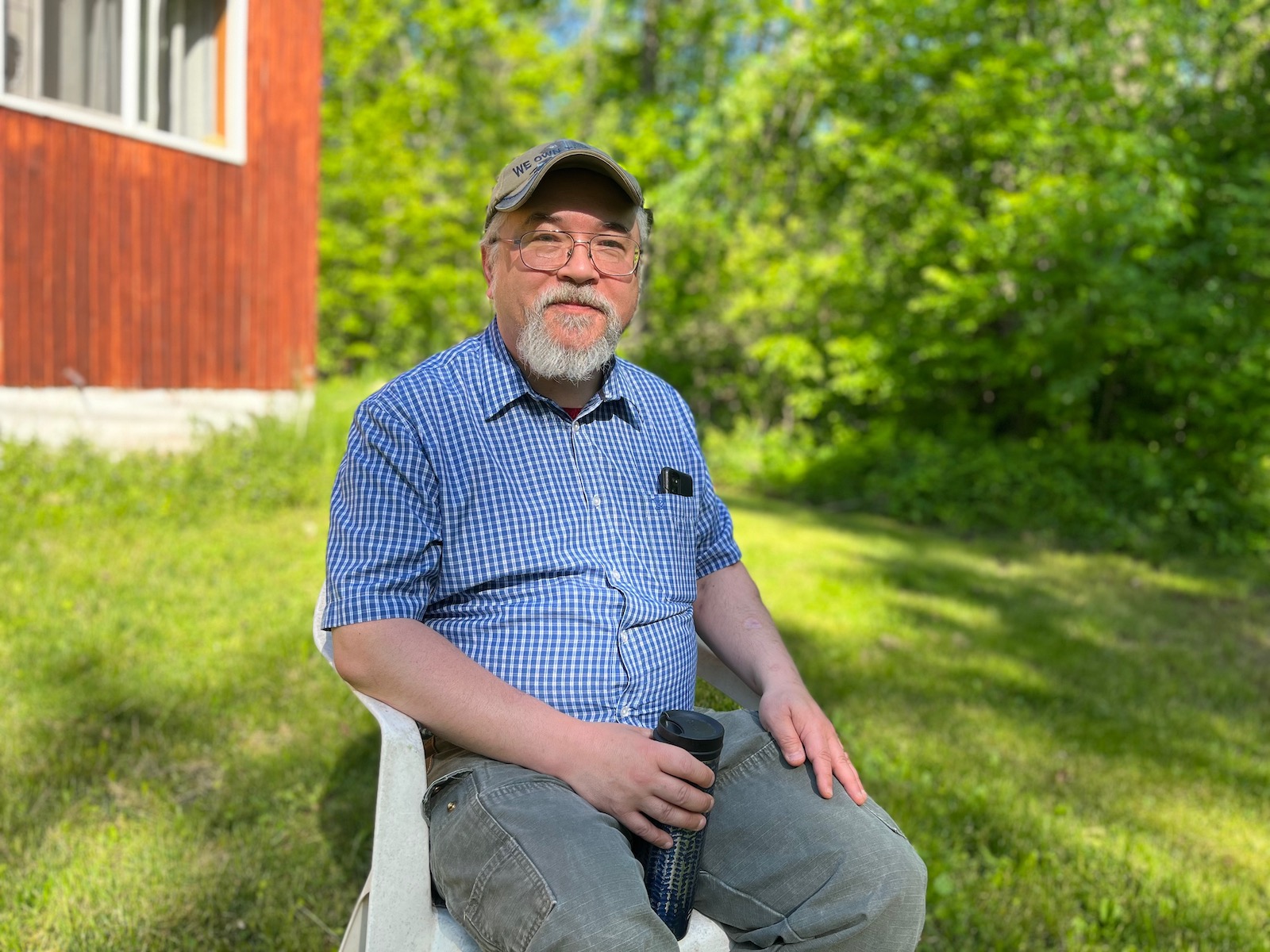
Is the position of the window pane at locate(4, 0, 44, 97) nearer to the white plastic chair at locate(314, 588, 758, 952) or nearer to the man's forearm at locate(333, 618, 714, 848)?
the man's forearm at locate(333, 618, 714, 848)

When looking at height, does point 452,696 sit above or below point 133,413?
above

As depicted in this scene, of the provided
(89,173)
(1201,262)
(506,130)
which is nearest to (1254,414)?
(1201,262)

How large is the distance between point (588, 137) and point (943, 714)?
14.3m

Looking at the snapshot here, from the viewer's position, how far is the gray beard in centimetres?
214

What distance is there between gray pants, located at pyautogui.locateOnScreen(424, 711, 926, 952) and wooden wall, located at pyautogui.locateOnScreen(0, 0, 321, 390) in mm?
6112

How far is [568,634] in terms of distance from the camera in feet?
6.51

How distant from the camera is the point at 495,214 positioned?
223 cm

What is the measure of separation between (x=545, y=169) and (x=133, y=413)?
6307mm

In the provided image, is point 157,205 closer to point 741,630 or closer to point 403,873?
point 741,630

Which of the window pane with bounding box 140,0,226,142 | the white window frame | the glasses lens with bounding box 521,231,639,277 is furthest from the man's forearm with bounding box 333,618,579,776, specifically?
the window pane with bounding box 140,0,226,142

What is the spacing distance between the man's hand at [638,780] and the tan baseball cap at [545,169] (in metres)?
1.08

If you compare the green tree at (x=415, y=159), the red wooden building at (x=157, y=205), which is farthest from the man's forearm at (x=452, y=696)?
the green tree at (x=415, y=159)

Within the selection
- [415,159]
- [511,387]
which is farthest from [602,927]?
[415,159]

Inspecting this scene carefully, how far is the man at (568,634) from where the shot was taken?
5.78 feet
